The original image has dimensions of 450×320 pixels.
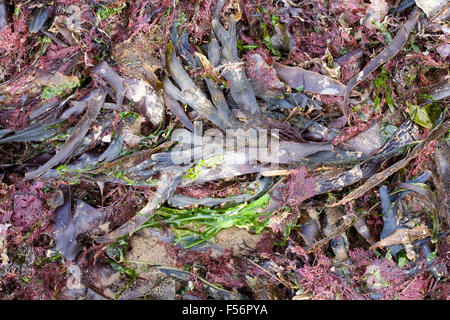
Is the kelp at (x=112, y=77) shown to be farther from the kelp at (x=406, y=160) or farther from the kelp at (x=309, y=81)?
the kelp at (x=406, y=160)

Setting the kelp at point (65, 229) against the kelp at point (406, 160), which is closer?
the kelp at point (406, 160)

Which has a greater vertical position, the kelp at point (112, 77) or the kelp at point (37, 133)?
the kelp at point (112, 77)

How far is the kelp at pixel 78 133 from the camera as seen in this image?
1.76 metres

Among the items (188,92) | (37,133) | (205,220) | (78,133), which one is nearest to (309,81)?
(188,92)

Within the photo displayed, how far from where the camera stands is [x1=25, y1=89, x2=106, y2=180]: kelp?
176cm

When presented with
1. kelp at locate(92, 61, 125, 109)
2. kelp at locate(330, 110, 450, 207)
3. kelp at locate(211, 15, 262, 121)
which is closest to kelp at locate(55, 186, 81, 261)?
kelp at locate(92, 61, 125, 109)

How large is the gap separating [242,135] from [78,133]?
29.9 inches

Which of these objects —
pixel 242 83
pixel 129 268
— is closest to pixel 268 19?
pixel 242 83

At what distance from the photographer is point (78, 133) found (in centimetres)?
177

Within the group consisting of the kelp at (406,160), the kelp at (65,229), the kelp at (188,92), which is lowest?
the kelp at (65,229)

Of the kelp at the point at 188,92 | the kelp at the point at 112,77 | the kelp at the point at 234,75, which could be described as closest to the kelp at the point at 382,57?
the kelp at the point at 234,75

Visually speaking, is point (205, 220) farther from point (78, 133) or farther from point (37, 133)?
point (37, 133)

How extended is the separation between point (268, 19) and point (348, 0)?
0.38 m
